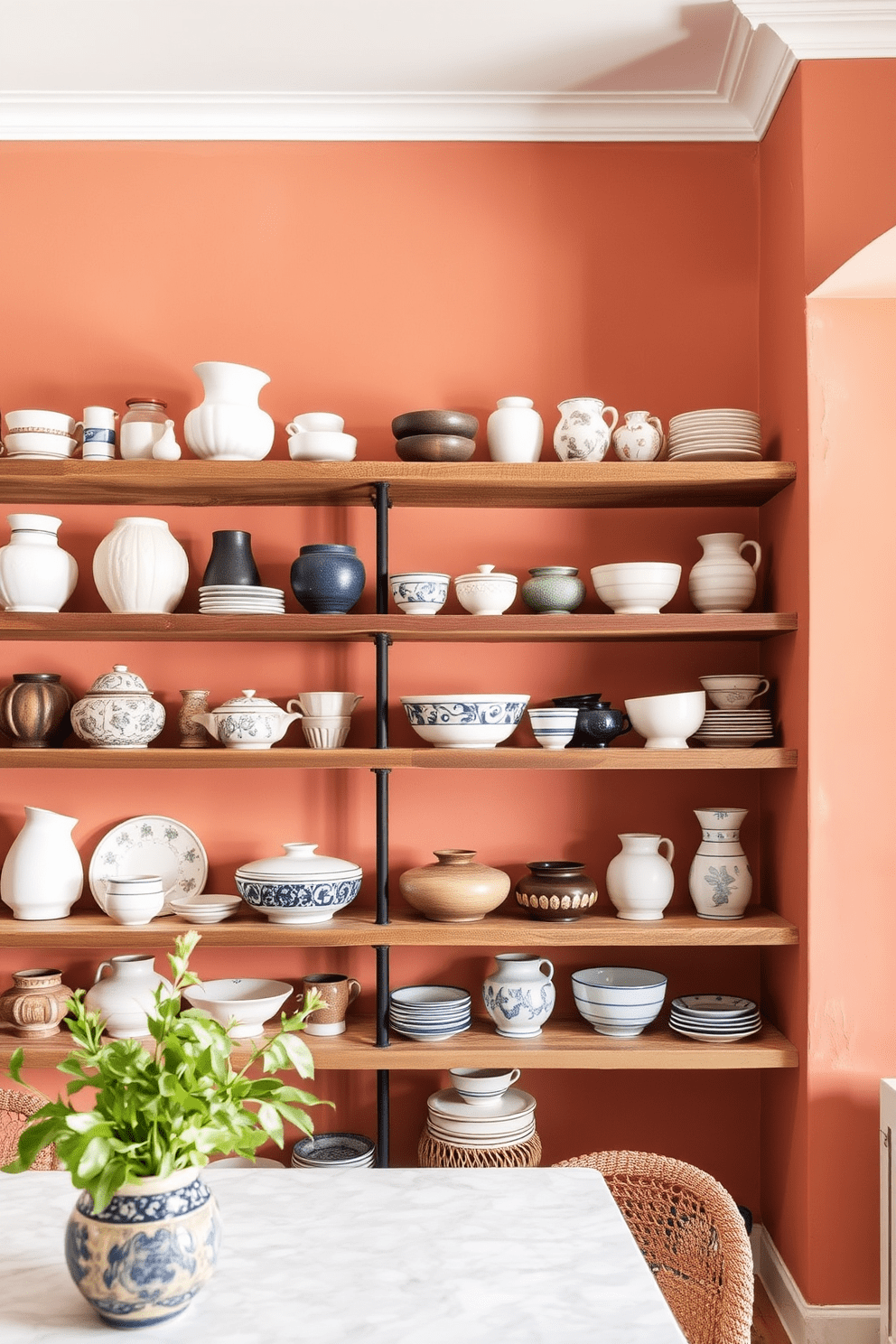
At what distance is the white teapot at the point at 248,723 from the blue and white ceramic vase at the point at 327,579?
264 mm

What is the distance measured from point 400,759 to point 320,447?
78 cm

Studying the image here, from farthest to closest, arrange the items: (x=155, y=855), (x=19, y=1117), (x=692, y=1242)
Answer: (x=155, y=855)
(x=19, y=1117)
(x=692, y=1242)

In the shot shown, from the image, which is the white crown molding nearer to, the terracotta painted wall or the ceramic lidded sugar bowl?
the terracotta painted wall

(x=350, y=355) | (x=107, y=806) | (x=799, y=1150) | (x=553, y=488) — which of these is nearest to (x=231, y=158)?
(x=350, y=355)

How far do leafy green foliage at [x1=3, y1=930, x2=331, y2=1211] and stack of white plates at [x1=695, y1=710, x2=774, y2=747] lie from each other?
1.63 m

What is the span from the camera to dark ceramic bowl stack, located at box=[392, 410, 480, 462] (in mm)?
2574

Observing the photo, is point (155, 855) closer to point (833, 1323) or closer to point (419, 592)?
point (419, 592)

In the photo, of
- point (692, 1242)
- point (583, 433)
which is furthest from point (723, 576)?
point (692, 1242)

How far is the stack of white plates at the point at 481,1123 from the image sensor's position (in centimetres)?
250

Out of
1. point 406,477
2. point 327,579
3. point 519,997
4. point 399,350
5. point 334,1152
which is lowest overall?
point 334,1152

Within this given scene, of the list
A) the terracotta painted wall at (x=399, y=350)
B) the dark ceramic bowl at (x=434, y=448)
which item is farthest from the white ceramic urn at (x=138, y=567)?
the dark ceramic bowl at (x=434, y=448)

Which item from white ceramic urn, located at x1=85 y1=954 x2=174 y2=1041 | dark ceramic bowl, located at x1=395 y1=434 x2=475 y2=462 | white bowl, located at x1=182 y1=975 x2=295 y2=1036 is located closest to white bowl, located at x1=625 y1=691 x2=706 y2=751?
dark ceramic bowl, located at x1=395 y1=434 x2=475 y2=462

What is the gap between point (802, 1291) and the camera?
2.37 metres

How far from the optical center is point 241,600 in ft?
8.38
